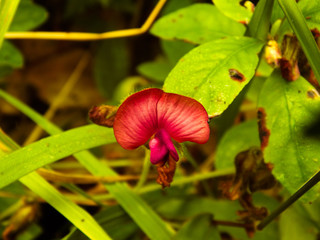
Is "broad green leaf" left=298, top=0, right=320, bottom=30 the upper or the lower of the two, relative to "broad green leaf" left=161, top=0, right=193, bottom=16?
upper

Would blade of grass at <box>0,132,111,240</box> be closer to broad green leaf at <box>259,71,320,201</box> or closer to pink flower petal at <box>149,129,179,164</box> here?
pink flower petal at <box>149,129,179,164</box>

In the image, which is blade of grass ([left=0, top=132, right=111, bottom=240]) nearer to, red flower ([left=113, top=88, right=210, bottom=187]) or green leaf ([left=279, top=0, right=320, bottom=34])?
red flower ([left=113, top=88, right=210, bottom=187])

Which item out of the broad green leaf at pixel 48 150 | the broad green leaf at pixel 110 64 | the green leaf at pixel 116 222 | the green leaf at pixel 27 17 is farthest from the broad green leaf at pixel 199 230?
the broad green leaf at pixel 110 64

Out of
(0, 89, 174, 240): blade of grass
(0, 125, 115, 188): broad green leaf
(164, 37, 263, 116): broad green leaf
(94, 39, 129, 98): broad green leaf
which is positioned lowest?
(94, 39, 129, 98): broad green leaf

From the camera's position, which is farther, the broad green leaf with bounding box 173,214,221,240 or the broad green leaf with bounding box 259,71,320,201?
the broad green leaf with bounding box 173,214,221,240

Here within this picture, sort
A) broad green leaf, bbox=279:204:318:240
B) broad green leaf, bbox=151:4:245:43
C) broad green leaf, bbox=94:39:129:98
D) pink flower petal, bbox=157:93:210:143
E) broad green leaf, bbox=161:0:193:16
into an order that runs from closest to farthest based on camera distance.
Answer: pink flower petal, bbox=157:93:210:143, broad green leaf, bbox=151:4:245:43, broad green leaf, bbox=279:204:318:240, broad green leaf, bbox=161:0:193:16, broad green leaf, bbox=94:39:129:98

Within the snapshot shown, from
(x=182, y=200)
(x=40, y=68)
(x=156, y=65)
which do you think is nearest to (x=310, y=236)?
(x=182, y=200)

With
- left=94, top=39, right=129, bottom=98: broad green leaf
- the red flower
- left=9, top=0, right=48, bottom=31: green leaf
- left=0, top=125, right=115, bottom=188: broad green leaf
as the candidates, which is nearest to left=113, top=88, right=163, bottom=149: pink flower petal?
the red flower

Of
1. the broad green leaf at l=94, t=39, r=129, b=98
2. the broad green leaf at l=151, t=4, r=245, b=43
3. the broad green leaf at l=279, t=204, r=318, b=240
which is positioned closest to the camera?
the broad green leaf at l=151, t=4, r=245, b=43
